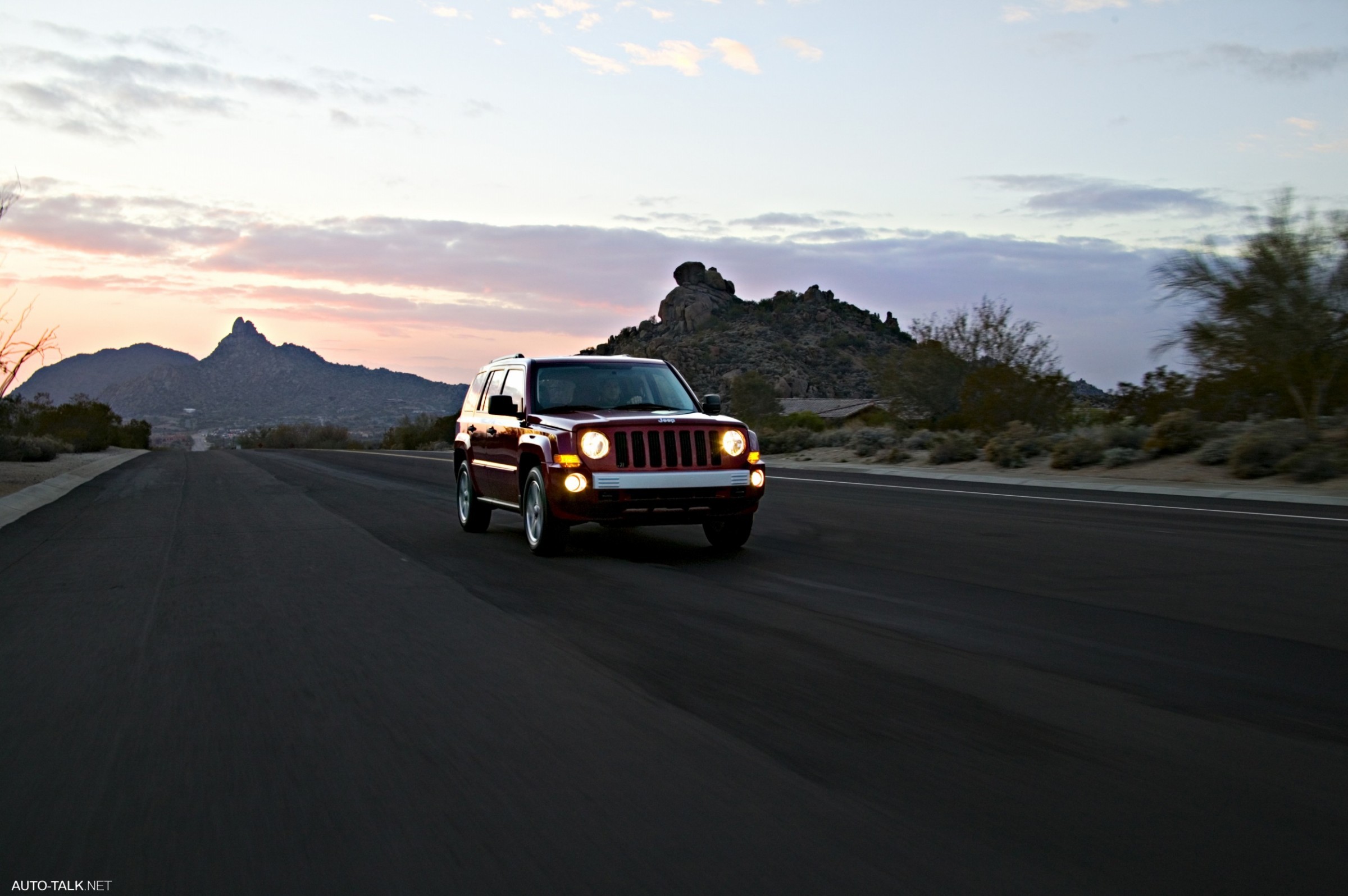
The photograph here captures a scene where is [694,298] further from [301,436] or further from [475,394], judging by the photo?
[475,394]

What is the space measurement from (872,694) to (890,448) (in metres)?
28.6

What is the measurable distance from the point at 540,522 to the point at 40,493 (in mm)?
15370

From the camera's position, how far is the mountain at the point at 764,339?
358 feet

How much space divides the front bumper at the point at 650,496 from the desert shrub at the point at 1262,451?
13167mm

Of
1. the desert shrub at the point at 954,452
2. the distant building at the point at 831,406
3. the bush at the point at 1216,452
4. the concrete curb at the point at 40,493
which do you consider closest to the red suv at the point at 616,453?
the concrete curb at the point at 40,493

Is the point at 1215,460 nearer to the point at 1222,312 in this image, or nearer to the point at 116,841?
the point at 1222,312

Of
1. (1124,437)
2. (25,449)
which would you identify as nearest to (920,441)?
(1124,437)

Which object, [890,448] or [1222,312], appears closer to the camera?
[1222,312]

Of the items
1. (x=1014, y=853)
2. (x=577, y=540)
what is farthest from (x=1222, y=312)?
(x=1014, y=853)

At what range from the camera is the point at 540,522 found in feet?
37.6

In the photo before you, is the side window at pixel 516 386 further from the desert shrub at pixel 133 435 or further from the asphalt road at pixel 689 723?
the desert shrub at pixel 133 435

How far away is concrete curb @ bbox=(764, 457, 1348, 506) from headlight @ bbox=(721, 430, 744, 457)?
9.37 m

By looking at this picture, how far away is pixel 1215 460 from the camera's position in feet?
72.6

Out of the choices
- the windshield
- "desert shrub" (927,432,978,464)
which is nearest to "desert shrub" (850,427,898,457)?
"desert shrub" (927,432,978,464)
